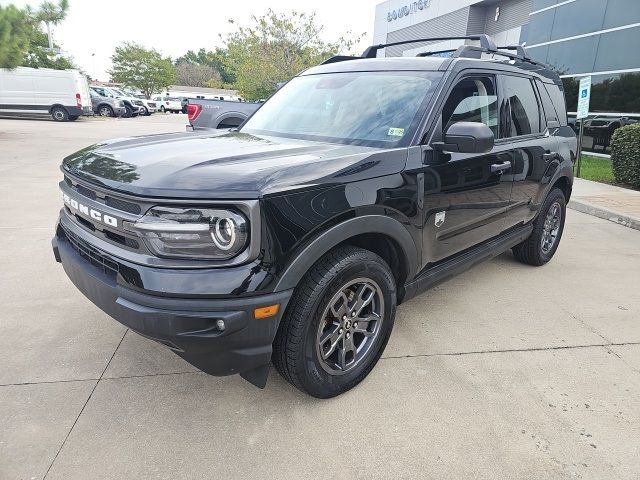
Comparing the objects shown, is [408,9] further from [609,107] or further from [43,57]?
[43,57]

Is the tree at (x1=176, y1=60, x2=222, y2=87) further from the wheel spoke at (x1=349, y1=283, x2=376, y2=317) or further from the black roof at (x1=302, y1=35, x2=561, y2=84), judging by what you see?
the wheel spoke at (x1=349, y1=283, x2=376, y2=317)

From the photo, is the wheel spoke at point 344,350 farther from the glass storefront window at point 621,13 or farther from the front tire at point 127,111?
the front tire at point 127,111

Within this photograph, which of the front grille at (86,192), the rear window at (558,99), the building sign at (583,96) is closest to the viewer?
the front grille at (86,192)

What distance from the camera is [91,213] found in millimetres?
2146

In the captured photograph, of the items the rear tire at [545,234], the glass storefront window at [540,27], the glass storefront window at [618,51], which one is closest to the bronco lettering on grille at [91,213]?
the rear tire at [545,234]

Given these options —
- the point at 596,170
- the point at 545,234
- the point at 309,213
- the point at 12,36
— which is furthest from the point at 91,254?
the point at 12,36

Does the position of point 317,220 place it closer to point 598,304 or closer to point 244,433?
point 244,433

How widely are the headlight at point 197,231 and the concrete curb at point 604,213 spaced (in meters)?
6.56

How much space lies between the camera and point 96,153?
245cm

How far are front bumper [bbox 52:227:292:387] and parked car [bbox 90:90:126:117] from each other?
30646 mm

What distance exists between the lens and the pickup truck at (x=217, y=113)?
8.39 m

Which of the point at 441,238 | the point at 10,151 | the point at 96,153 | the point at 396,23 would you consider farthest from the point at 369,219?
the point at 396,23

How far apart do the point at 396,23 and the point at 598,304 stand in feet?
104

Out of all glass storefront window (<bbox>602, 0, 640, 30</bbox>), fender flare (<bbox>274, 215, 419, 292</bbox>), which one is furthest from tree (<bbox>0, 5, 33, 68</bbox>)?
glass storefront window (<bbox>602, 0, 640, 30</bbox>)
